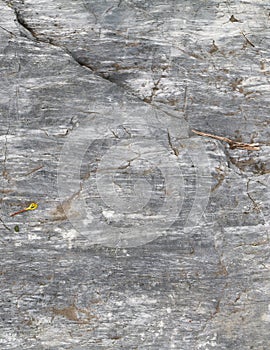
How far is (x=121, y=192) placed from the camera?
4652mm

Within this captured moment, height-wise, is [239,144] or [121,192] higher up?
[239,144]

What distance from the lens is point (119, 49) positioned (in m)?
4.88

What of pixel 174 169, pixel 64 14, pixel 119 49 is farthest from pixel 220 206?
pixel 64 14

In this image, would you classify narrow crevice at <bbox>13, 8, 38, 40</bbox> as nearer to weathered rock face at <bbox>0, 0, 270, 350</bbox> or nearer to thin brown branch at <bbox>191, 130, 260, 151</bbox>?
weathered rock face at <bbox>0, 0, 270, 350</bbox>

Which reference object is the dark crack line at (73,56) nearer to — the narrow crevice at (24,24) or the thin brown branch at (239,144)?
the narrow crevice at (24,24)

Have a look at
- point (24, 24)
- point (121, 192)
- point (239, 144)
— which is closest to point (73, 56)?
point (24, 24)

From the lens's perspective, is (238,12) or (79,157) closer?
(79,157)

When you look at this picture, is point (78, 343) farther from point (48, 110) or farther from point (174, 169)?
point (48, 110)

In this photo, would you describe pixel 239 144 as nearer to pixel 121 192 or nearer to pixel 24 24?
pixel 121 192

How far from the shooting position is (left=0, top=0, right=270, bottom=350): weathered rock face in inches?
181

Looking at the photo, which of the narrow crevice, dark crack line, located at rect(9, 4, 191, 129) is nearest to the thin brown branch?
dark crack line, located at rect(9, 4, 191, 129)

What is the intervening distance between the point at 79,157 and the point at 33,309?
1.70m

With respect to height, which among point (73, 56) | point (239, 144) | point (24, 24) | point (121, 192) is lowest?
point (121, 192)

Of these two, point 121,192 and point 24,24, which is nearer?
point 121,192
